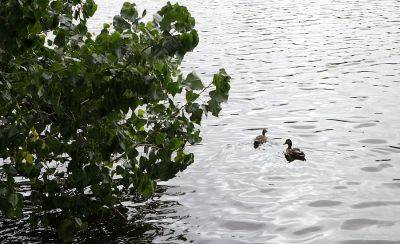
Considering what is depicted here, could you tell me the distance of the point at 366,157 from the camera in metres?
14.7

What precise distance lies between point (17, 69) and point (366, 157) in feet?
31.7

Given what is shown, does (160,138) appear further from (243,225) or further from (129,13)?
(243,225)

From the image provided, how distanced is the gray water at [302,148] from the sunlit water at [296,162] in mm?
32

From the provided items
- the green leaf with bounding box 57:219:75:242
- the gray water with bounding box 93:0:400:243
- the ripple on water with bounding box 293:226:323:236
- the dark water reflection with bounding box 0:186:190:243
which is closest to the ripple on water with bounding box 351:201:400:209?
the gray water with bounding box 93:0:400:243

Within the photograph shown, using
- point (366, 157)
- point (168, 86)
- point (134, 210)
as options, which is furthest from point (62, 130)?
point (366, 157)

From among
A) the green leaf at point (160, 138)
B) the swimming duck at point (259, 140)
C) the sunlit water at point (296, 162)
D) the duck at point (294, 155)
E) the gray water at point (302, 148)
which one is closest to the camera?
the green leaf at point (160, 138)

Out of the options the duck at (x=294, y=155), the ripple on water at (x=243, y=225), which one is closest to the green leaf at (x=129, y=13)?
the ripple on water at (x=243, y=225)

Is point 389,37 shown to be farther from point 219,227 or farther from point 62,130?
point 62,130

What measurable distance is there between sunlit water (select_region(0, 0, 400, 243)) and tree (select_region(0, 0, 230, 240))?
81.2 inches

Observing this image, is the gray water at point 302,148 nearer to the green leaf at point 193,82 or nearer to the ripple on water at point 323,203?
the ripple on water at point 323,203

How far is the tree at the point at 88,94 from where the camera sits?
7516 mm

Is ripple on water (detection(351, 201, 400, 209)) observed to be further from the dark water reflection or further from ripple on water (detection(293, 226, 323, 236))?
the dark water reflection

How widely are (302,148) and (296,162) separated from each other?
1.27 metres

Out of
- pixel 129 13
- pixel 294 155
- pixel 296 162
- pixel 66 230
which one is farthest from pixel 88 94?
pixel 296 162
